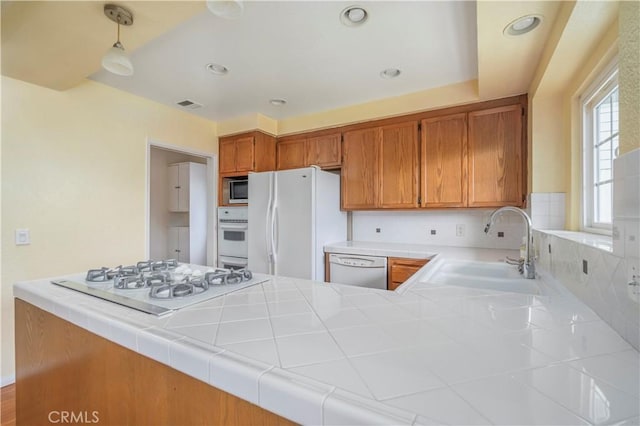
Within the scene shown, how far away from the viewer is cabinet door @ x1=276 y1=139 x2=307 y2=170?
3309mm

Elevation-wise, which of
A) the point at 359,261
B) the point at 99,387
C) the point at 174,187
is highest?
the point at 174,187

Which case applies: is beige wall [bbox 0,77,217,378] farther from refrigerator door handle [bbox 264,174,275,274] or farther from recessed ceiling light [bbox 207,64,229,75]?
refrigerator door handle [bbox 264,174,275,274]

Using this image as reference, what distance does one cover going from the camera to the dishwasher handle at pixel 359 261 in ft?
8.16

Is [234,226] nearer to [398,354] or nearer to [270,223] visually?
[270,223]

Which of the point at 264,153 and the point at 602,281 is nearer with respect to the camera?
the point at 602,281

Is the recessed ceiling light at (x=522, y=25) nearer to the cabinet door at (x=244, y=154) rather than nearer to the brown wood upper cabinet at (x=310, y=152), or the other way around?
the brown wood upper cabinet at (x=310, y=152)

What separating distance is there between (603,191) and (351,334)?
1713 millimetres

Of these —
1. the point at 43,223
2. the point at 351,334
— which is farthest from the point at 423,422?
the point at 43,223

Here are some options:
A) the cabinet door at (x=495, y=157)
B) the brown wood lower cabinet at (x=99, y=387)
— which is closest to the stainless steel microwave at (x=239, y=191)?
the brown wood lower cabinet at (x=99, y=387)

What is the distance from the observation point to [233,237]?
329 cm

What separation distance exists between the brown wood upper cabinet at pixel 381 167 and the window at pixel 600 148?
3.98 ft

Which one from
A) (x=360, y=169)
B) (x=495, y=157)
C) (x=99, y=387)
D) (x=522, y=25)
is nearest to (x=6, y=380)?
(x=99, y=387)

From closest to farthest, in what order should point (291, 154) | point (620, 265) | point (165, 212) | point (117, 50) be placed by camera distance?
1. point (620, 265)
2. point (117, 50)
3. point (291, 154)
4. point (165, 212)

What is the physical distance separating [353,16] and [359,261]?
187cm
